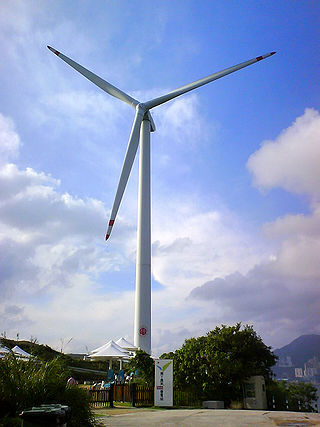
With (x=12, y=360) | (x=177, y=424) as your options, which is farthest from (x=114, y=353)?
(x=12, y=360)

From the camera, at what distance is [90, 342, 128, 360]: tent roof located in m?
31.1

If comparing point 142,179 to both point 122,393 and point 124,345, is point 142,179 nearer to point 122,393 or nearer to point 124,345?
point 124,345

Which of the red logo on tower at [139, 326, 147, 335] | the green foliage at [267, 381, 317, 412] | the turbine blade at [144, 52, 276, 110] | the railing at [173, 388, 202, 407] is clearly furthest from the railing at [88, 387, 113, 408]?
the turbine blade at [144, 52, 276, 110]

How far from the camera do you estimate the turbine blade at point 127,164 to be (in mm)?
35781

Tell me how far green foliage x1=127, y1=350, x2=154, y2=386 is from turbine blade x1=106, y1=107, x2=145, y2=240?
33.4 ft

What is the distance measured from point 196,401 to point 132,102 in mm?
32177

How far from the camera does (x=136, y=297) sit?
38.5m

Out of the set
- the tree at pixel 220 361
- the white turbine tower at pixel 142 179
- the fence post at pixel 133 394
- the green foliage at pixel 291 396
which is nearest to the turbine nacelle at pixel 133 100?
the white turbine tower at pixel 142 179

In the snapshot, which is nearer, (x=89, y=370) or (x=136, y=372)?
(x=136, y=372)

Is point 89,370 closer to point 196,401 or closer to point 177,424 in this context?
point 196,401

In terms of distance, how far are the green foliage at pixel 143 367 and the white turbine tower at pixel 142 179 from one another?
7.27 m

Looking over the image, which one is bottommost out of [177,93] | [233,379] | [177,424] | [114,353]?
[177,424]

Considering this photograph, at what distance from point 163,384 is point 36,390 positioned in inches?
601

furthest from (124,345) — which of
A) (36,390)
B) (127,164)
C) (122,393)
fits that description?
(36,390)
